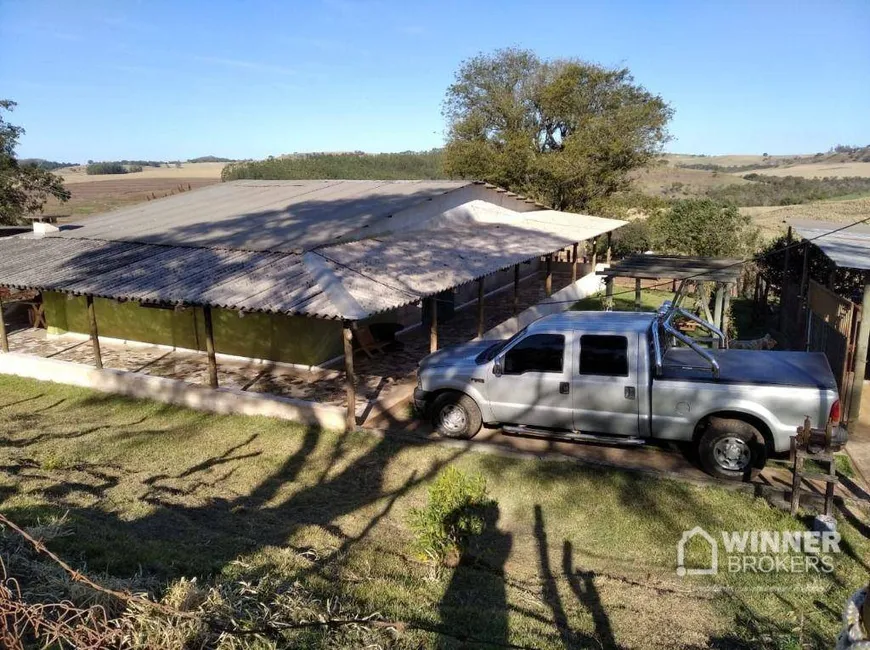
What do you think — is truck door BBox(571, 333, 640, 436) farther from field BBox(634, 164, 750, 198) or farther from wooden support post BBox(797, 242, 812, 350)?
field BBox(634, 164, 750, 198)

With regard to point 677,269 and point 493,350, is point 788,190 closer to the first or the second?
point 677,269

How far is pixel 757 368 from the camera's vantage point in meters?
7.85

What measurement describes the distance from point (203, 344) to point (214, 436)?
16.3ft

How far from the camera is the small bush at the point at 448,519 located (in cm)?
581

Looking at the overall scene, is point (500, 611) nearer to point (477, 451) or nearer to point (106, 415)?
point (477, 451)

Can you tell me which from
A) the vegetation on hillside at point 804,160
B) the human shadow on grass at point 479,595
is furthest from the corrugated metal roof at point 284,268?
the vegetation on hillside at point 804,160

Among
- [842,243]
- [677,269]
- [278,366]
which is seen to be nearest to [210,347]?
[278,366]

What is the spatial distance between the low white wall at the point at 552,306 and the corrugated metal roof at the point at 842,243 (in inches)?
186

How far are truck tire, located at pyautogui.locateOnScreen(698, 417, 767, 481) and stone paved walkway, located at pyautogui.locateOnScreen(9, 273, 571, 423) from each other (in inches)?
197

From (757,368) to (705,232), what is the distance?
64.7 ft

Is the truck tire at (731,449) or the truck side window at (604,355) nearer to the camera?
the truck tire at (731,449)

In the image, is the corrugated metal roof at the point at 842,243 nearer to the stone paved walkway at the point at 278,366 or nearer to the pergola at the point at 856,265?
the pergola at the point at 856,265

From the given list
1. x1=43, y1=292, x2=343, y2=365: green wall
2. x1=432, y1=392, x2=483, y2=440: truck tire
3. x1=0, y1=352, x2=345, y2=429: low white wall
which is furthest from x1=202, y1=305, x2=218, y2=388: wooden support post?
x1=432, y1=392, x2=483, y2=440: truck tire

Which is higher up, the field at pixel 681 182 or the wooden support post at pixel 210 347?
the field at pixel 681 182
